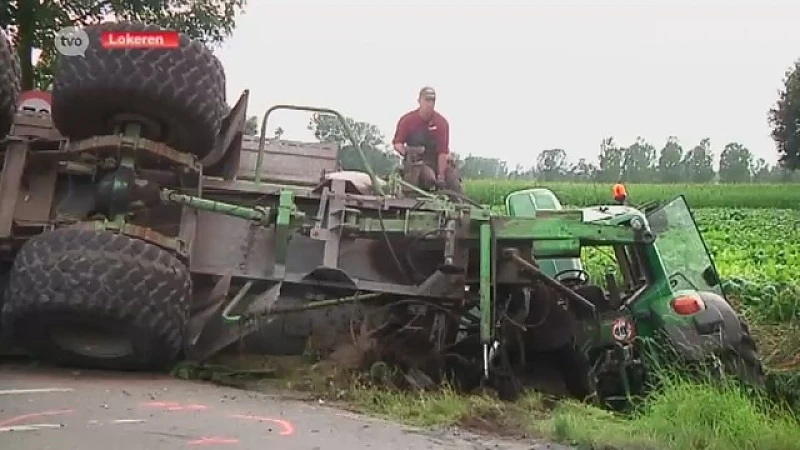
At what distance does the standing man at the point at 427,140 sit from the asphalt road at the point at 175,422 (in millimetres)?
3491

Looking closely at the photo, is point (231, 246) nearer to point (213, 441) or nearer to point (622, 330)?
point (622, 330)

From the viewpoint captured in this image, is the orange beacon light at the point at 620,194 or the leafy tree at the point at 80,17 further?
the leafy tree at the point at 80,17

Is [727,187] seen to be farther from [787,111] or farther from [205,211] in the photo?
[205,211]

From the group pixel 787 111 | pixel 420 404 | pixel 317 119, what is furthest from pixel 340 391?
pixel 787 111

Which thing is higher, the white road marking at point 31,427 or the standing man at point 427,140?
the standing man at point 427,140

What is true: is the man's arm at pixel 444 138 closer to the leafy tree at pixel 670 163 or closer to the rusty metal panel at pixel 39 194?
the rusty metal panel at pixel 39 194

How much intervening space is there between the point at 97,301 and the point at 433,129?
3935mm

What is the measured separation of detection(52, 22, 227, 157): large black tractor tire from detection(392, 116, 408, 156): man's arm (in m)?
2.52

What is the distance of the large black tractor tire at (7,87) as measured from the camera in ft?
24.9

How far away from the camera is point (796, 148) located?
2616 inches

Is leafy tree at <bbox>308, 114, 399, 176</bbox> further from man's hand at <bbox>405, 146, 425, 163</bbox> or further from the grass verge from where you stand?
the grass verge

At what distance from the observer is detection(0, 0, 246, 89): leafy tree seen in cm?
1752

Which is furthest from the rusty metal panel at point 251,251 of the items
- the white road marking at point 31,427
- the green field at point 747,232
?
the white road marking at point 31,427

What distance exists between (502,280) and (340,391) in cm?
143
